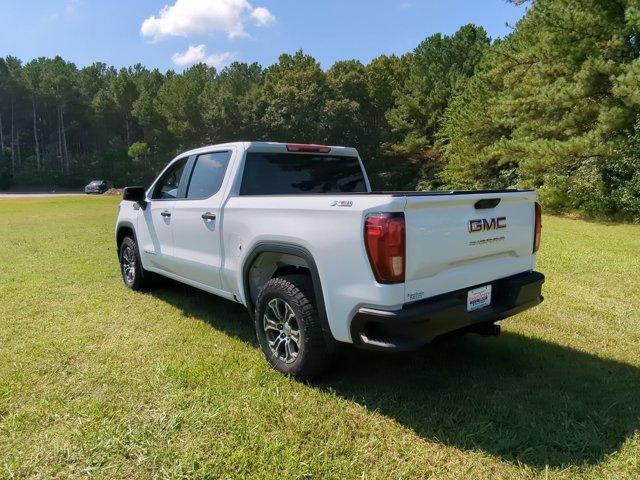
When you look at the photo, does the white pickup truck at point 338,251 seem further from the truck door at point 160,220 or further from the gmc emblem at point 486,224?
the truck door at point 160,220

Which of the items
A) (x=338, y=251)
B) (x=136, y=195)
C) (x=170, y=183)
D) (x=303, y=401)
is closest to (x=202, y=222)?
(x=170, y=183)

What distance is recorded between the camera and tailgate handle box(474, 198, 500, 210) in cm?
319

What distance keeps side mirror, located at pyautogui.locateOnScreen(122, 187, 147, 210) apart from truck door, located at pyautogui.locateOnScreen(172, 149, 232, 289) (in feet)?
3.06

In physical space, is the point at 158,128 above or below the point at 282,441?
above

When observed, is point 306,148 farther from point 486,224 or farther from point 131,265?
point 131,265

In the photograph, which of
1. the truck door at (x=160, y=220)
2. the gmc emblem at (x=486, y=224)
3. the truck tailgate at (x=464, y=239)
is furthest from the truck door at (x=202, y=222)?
the gmc emblem at (x=486, y=224)

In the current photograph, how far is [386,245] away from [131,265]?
4630 millimetres

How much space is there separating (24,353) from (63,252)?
5.79m

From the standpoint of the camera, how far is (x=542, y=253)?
8.46 meters

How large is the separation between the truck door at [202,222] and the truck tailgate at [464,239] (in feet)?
6.47

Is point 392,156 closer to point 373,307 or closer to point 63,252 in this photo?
point 63,252

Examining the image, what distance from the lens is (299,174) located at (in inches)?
178

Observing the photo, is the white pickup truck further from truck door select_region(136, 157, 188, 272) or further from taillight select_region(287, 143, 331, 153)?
truck door select_region(136, 157, 188, 272)

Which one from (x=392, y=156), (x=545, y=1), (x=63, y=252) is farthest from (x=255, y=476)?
(x=392, y=156)
